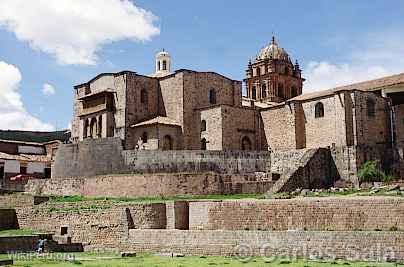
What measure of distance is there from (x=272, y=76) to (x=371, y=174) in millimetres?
23566

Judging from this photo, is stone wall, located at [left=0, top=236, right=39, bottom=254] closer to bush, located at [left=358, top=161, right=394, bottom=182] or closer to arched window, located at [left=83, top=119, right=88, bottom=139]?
bush, located at [left=358, top=161, right=394, bottom=182]

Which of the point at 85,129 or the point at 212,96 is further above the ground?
the point at 212,96

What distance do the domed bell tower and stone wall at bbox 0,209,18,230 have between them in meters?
29.7

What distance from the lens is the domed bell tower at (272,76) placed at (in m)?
52.4

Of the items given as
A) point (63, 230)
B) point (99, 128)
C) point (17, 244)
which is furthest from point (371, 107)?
point (17, 244)

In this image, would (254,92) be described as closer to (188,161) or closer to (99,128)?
(99,128)

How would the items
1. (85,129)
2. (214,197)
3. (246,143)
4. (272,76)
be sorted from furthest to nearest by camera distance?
(272,76), (85,129), (246,143), (214,197)

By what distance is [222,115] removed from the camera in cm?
3575

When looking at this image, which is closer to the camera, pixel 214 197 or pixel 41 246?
pixel 41 246

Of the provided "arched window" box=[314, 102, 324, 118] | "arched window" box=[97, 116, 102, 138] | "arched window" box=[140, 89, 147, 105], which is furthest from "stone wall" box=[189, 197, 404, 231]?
"arched window" box=[97, 116, 102, 138]

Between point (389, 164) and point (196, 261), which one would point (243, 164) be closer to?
point (389, 164)

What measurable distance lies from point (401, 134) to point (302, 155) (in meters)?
7.16

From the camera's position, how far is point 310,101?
35750 mm

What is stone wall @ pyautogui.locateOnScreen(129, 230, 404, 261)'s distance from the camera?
16609 mm
